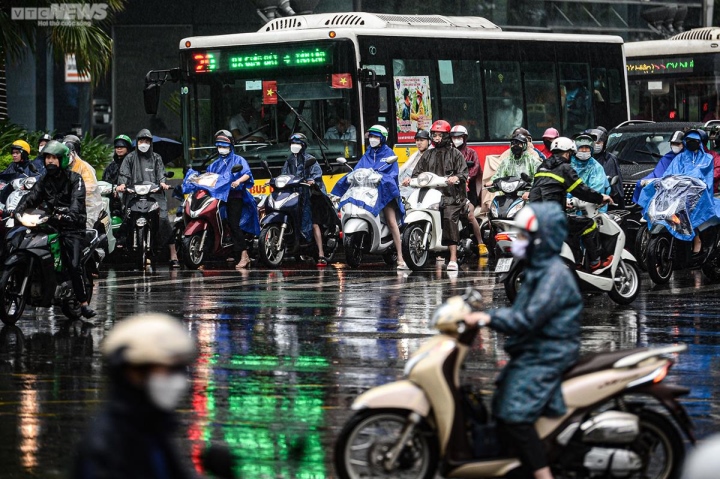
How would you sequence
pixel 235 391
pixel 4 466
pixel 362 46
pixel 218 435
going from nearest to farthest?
pixel 4 466 → pixel 218 435 → pixel 235 391 → pixel 362 46

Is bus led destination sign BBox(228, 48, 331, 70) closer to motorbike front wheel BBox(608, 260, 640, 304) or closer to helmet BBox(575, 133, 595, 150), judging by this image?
helmet BBox(575, 133, 595, 150)

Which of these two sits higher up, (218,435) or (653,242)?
(653,242)

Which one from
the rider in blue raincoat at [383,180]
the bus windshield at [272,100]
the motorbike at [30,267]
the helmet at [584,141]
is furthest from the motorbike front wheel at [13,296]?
the bus windshield at [272,100]

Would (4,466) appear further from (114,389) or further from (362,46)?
(362,46)

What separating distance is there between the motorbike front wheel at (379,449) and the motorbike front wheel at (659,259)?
33.7ft

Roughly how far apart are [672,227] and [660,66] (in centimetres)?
1705

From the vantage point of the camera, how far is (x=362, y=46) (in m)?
22.6

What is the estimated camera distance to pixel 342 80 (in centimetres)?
2194

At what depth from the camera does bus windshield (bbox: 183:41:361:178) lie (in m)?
21.7

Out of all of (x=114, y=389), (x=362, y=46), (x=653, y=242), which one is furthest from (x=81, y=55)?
(x=114, y=389)

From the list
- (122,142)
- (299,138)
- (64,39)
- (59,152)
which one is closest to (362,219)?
(299,138)

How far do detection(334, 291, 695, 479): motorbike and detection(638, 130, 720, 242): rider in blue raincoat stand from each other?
1022 centimetres

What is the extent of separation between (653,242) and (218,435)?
939 cm

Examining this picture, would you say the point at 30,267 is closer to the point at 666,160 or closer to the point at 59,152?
the point at 59,152
